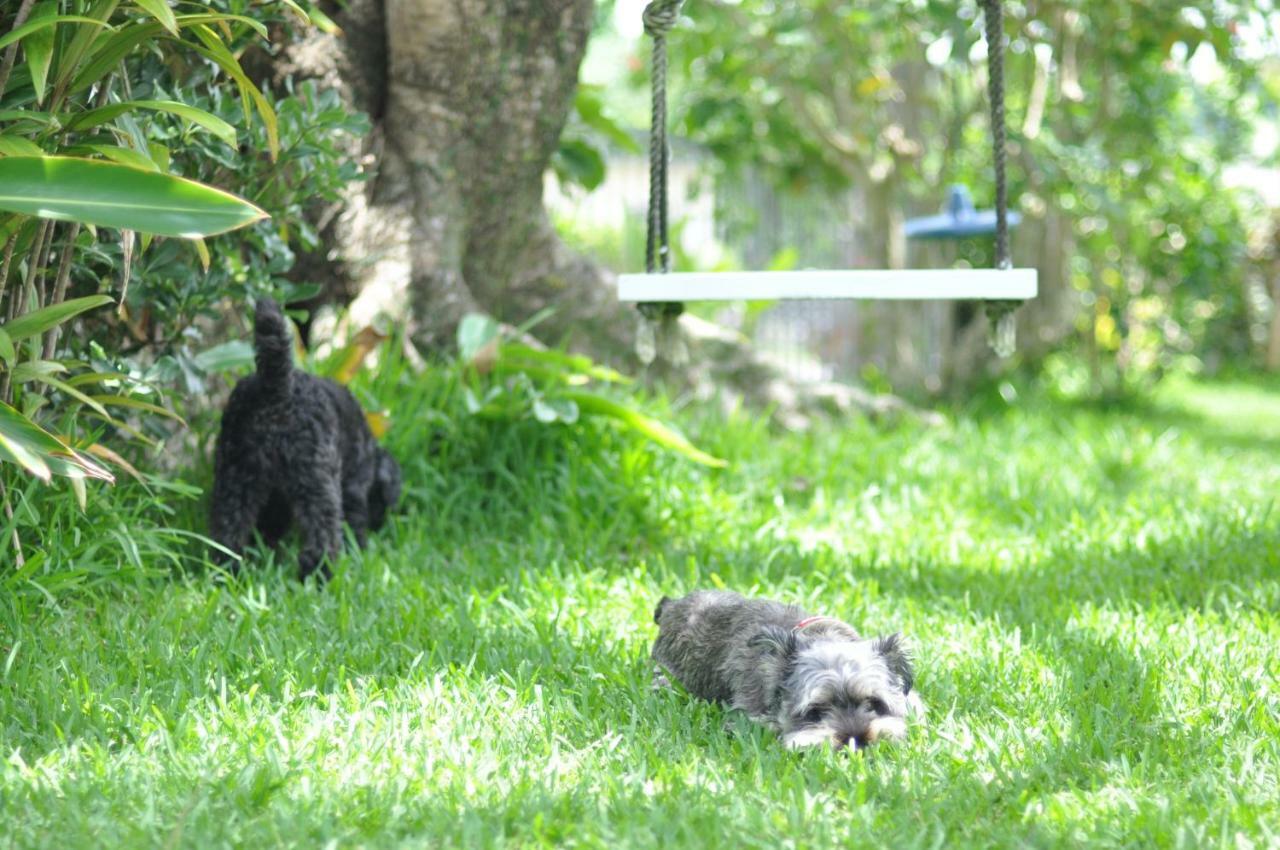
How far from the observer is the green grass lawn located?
7.63 ft

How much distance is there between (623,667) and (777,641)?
0.55 metres

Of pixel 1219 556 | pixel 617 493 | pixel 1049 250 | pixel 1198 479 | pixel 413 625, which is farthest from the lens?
pixel 1049 250

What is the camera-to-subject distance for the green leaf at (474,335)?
493 cm

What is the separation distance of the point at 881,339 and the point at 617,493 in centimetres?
482

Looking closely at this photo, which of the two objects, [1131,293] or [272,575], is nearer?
[272,575]

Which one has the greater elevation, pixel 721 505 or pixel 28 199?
pixel 28 199

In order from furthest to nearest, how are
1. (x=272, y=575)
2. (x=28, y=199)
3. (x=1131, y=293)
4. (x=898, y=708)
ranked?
(x=1131, y=293), (x=272, y=575), (x=898, y=708), (x=28, y=199)

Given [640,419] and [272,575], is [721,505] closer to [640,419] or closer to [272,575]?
[640,419]

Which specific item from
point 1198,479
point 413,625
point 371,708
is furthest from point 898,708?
point 1198,479

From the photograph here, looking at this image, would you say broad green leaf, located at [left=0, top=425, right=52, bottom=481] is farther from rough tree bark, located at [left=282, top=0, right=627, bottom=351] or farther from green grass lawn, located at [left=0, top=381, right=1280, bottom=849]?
rough tree bark, located at [left=282, top=0, right=627, bottom=351]

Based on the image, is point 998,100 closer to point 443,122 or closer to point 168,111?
point 168,111

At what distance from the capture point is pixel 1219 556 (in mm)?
4262

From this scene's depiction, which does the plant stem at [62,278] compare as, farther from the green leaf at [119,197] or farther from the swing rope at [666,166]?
the swing rope at [666,166]

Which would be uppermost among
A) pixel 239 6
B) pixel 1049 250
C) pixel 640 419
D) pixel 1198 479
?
pixel 239 6
